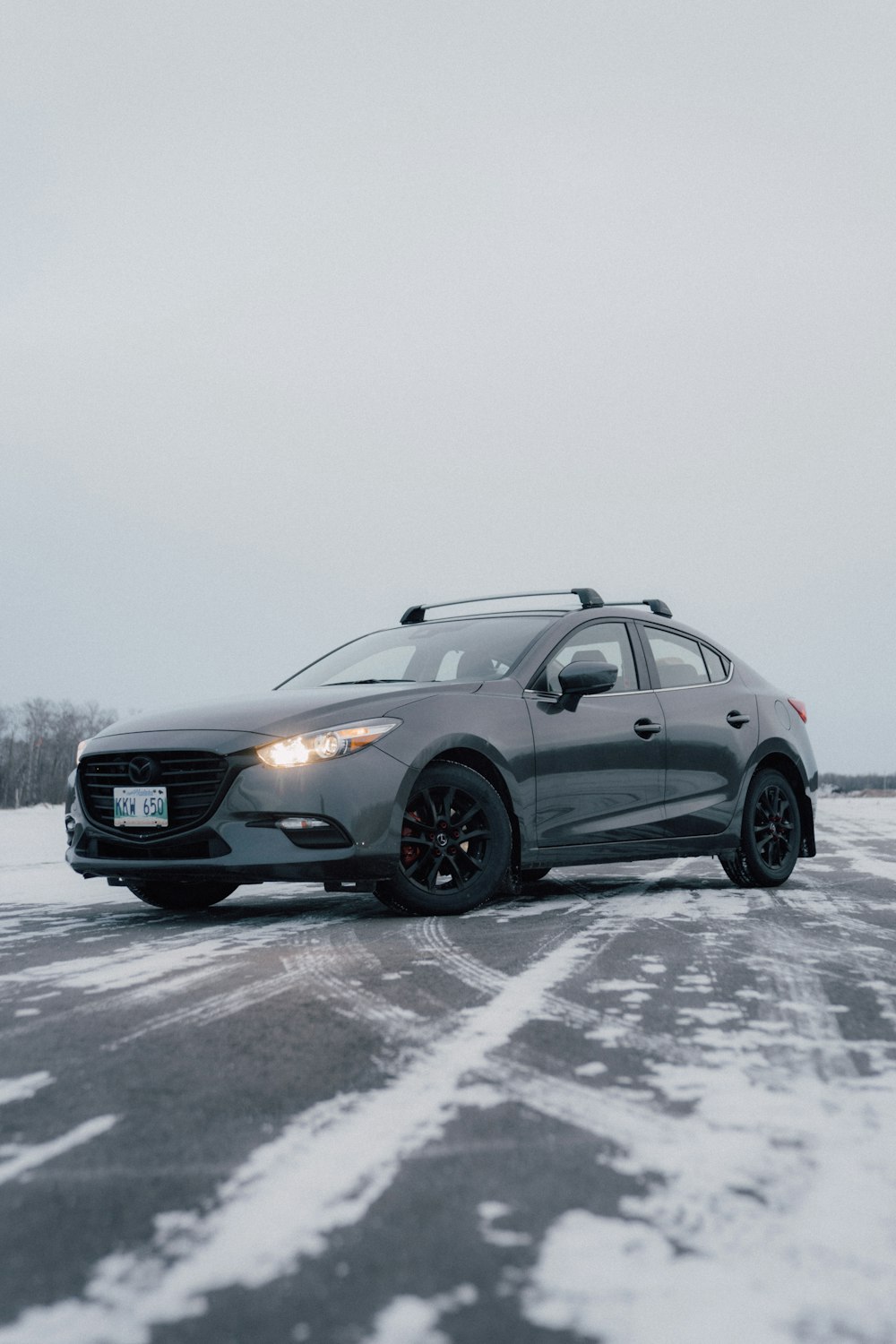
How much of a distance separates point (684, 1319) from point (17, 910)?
5.72 m

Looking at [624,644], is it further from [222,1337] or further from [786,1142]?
[222,1337]

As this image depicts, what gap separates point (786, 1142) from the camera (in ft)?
7.86

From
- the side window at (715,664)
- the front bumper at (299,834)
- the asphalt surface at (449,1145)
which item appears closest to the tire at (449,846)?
the front bumper at (299,834)

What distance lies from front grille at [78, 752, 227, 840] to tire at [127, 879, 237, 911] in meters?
0.79

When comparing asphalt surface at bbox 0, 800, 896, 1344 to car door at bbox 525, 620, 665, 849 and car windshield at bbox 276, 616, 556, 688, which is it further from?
car windshield at bbox 276, 616, 556, 688

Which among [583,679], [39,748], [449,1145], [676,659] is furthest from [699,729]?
[39,748]

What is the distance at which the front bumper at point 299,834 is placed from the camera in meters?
5.53

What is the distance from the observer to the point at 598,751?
22.2 ft

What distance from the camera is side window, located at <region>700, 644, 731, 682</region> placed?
7.95m

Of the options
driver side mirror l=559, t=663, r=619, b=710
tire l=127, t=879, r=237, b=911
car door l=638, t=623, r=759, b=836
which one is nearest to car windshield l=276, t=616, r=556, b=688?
driver side mirror l=559, t=663, r=619, b=710

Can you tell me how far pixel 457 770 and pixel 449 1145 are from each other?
12.1 feet

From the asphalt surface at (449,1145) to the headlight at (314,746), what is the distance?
3.47ft

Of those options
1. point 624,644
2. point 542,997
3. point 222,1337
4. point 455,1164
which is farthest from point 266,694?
point 222,1337

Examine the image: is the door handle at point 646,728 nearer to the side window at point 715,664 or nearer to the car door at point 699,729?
the car door at point 699,729
